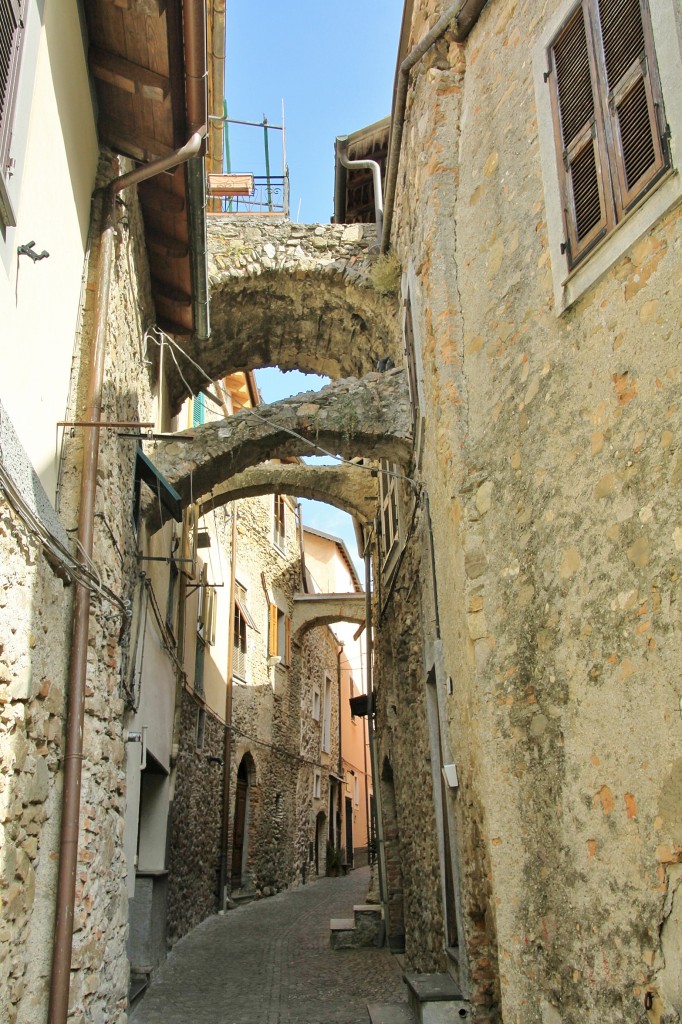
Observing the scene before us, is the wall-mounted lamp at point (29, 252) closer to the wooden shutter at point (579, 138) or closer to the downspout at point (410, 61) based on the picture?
the wooden shutter at point (579, 138)

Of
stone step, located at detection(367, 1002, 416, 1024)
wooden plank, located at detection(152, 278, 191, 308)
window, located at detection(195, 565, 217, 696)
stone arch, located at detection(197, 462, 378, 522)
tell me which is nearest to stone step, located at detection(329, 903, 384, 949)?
window, located at detection(195, 565, 217, 696)

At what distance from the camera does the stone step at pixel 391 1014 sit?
5695mm

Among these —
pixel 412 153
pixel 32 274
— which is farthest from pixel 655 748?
pixel 412 153

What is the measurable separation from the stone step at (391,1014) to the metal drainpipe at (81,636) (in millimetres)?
2551

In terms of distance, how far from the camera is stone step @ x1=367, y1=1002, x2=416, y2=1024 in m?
5.70

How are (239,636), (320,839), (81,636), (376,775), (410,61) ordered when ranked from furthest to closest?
1. (320,839)
2. (239,636)
3. (376,775)
4. (410,61)
5. (81,636)

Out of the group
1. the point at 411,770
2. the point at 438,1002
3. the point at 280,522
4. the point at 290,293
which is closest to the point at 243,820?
the point at 280,522

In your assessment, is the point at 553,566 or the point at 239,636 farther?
the point at 239,636

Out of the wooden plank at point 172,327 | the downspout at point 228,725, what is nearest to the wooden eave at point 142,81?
the wooden plank at point 172,327

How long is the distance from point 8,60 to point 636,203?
8.99 feet

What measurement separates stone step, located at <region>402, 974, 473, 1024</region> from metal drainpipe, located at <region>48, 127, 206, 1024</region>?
233 cm

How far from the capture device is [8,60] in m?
3.59

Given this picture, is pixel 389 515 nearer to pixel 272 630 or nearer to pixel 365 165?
pixel 365 165

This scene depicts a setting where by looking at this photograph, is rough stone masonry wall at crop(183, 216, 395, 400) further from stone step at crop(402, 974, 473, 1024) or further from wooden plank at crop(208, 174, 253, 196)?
stone step at crop(402, 974, 473, 1024)
